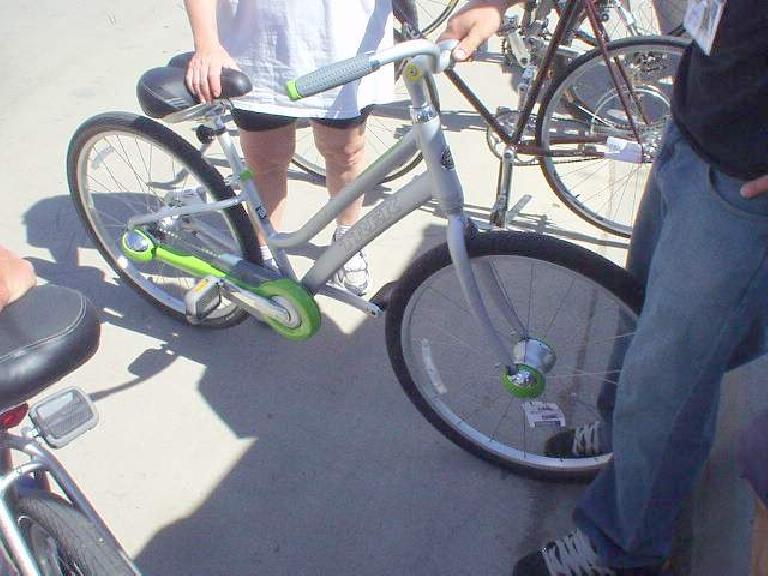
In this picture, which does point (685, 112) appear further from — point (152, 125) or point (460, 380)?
point (152, 125)

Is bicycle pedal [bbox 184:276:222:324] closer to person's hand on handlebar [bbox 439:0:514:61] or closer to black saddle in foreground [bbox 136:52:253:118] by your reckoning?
black saddle in foreground [bbox 136:52:253:118]

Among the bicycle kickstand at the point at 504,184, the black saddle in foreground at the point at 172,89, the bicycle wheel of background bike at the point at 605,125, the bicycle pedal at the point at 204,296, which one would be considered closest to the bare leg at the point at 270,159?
the bicycle pedal at the point at 204,296

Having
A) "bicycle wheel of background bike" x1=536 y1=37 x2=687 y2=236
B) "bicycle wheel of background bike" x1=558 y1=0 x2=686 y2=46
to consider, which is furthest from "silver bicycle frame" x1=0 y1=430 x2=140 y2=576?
"bicycle wheel of background bike" x1=558 y1=0 x2=686 y2=46

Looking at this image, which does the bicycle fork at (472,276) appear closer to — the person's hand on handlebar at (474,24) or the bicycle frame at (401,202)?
the bicycle frame at (401,202)

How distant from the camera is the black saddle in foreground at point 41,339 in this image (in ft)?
4.05

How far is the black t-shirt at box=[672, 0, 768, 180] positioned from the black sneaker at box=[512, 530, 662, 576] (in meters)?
0.96

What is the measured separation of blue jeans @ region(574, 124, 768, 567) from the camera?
4.03 ft

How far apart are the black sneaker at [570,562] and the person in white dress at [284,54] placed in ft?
3.97

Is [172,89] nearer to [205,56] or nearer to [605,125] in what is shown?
[205,56]

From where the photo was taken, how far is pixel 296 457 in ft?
7.20

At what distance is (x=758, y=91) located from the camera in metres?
1.13

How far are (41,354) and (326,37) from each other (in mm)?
1206

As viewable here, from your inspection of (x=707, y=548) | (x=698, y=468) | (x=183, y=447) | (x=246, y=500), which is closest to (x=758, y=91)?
(x=698, y=468)

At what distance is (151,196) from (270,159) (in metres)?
0.98
